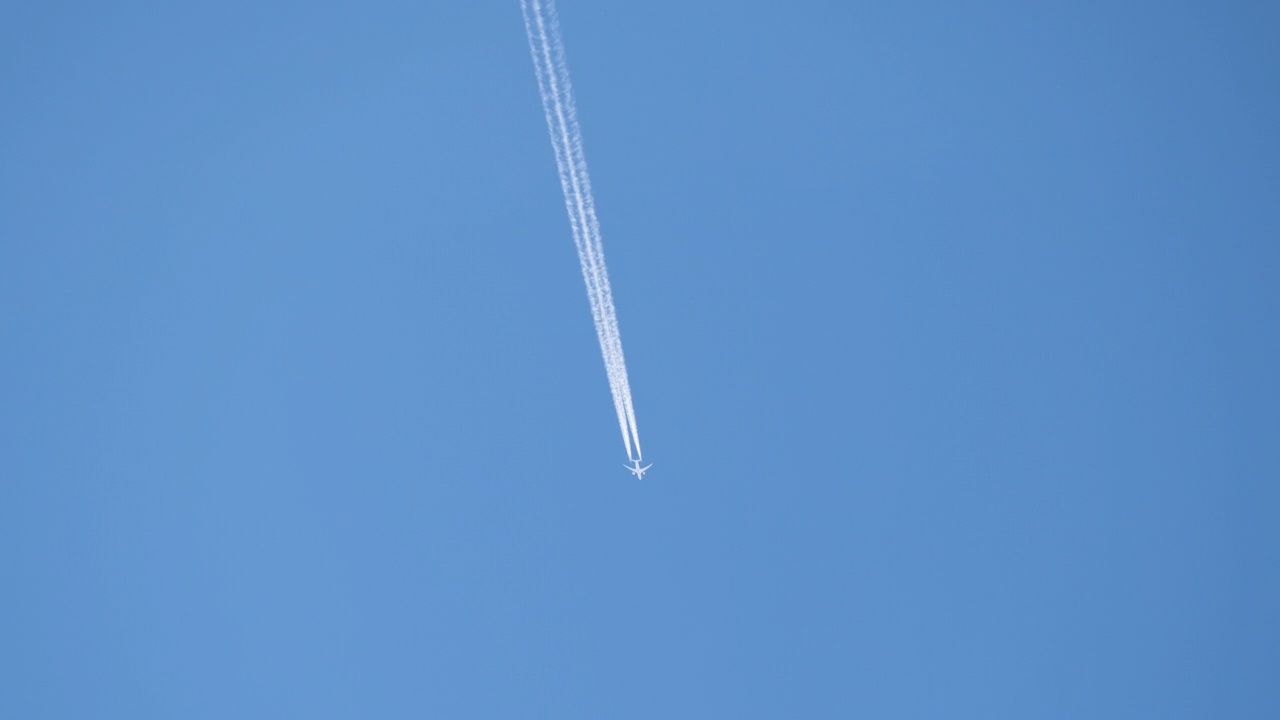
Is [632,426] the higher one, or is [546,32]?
[546,32]

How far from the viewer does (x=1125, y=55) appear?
712 inches

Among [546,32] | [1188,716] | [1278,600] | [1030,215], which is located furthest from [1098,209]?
[546,32]

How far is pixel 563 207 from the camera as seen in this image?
18250 mm

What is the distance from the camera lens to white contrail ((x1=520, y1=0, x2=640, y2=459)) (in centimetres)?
1809

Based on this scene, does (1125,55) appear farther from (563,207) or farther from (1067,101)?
(563,207)

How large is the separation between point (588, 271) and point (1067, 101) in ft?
24.5

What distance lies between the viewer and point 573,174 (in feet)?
59.8

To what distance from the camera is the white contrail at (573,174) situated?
1809 cm

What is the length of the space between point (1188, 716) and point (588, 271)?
410 inches

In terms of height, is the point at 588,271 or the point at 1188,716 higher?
the point at 588,271

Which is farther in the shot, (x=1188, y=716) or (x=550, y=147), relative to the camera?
(x=550, y=147)

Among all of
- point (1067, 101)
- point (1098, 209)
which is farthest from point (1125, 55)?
point (1098, 209)

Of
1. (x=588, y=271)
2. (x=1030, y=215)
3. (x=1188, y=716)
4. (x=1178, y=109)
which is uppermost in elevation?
(x=1178, y=109)

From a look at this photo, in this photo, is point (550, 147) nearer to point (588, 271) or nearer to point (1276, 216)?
point (588, 271)
